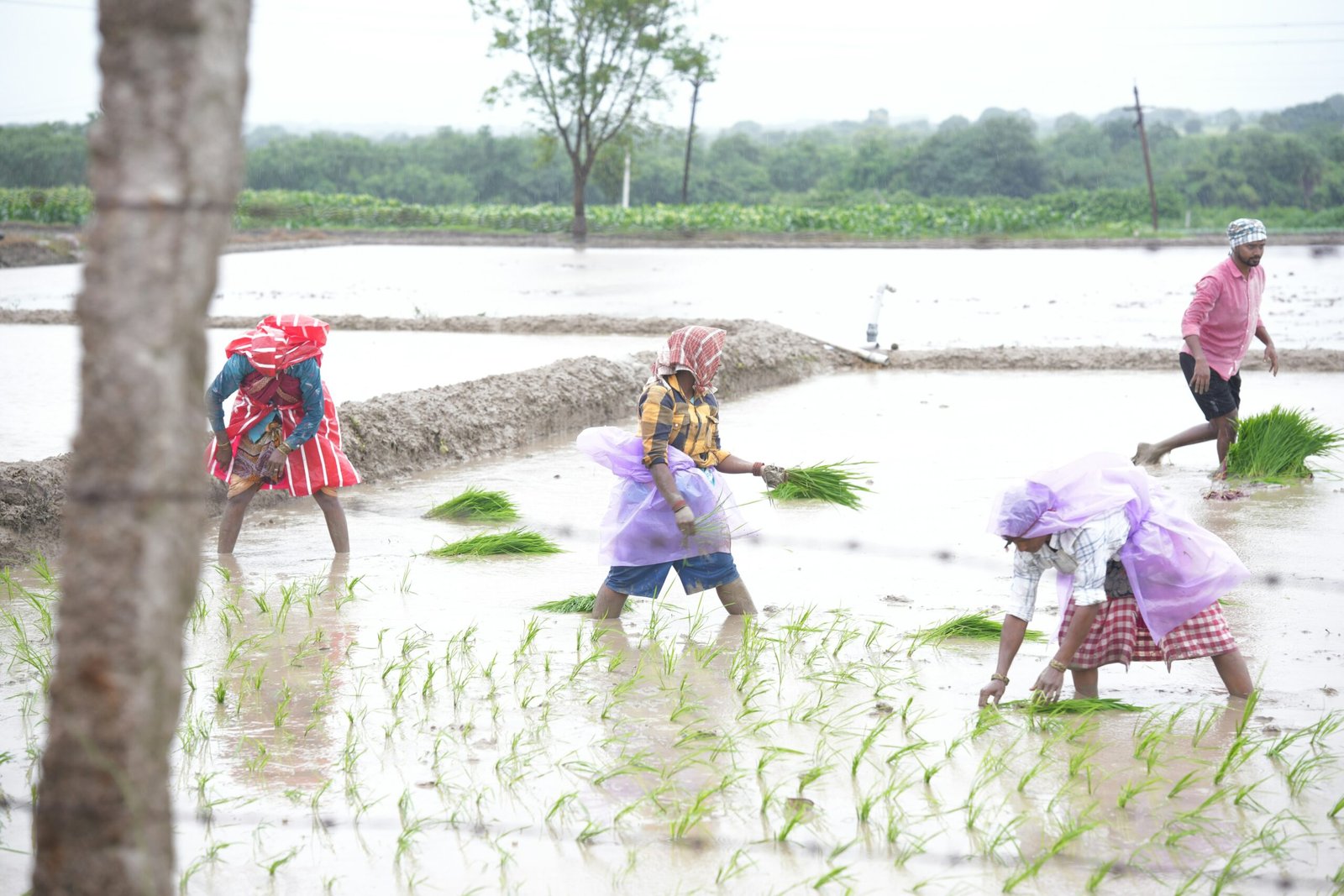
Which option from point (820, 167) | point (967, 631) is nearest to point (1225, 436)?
point (967, 631)

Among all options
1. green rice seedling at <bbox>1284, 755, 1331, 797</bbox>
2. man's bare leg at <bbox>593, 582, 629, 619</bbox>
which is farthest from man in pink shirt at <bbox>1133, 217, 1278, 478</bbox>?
green rice seedling at <bbox>1284, 755, 1331, 797</bbox>

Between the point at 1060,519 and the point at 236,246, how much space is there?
35.6 m

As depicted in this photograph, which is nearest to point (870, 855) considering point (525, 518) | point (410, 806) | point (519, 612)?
point (410, 806)

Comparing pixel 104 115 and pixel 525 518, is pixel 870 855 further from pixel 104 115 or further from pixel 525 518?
pixel 525 518

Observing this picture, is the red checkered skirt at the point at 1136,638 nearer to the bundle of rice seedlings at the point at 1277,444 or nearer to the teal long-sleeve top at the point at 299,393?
the teal long-sleeve top at the point at 299,393

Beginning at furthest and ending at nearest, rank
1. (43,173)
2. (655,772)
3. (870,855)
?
(43,173) < (655,772) < (870,855)

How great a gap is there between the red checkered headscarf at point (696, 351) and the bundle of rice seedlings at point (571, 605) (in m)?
1.01

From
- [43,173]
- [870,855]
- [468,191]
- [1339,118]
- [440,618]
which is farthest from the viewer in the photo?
[1339,118]

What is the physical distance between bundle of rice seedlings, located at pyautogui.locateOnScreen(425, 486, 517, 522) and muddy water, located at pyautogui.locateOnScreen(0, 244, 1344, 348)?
7925 mm

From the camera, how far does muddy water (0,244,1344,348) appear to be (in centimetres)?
1670

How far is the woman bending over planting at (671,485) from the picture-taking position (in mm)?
5094

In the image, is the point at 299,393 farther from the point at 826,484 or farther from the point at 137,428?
the point at 137,428

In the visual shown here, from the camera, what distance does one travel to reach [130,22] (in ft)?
6.02

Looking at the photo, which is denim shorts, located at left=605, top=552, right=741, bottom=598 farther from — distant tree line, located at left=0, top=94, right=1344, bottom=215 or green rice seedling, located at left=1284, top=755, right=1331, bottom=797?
distant tree line, located at left=0, top=94, right=1344, bottom=215
